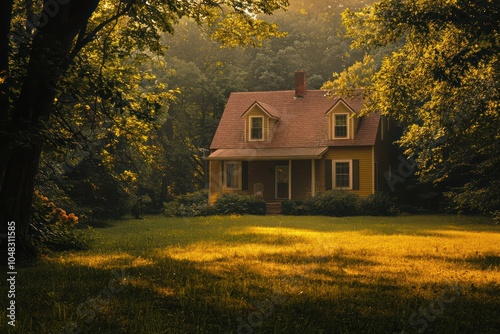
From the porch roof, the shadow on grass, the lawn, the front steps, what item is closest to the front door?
the front steps

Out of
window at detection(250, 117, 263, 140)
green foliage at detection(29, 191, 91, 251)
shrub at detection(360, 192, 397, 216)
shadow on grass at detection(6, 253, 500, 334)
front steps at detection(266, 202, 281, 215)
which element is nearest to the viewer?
shadow on grass at detection(6, 253, 500, 334)

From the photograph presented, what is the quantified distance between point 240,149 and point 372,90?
19.3 m

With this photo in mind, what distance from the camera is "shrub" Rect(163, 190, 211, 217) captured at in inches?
1316

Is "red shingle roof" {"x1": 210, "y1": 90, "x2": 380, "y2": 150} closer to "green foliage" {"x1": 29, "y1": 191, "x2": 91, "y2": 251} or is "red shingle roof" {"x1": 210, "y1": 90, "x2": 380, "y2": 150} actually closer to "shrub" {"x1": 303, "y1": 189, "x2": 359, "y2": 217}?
"shrub" {"x1": 303, "y1": 189, "x2": 359, "y2": 217}

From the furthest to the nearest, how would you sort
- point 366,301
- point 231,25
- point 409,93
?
point 409,93, point 231,25, point 366,301

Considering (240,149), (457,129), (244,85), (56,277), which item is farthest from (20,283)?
(244,85)

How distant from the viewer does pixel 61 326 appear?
19.4ft

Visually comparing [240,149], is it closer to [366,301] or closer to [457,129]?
[457,129]

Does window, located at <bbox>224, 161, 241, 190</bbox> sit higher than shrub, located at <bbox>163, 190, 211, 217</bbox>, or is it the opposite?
window, located at <bbox>224, 161, 241, 190</bbox>

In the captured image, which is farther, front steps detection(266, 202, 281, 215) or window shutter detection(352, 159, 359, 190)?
window shutter detection(352, 159, 359, 190)

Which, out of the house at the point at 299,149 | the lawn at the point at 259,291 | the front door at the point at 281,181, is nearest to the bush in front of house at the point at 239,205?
the house at the point at 299,149

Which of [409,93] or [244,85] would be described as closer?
[409,93]

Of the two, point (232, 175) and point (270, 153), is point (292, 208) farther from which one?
point (232, 175)

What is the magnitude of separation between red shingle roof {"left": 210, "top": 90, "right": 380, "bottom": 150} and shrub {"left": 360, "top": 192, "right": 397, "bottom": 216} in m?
4.36
